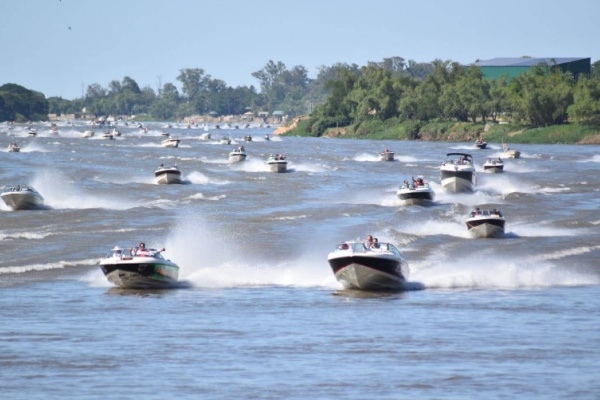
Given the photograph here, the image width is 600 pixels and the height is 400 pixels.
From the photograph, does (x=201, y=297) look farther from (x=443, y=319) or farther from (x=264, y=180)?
(x=264, y=180)

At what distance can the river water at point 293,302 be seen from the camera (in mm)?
21625

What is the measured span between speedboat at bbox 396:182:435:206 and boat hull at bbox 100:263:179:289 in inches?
1119

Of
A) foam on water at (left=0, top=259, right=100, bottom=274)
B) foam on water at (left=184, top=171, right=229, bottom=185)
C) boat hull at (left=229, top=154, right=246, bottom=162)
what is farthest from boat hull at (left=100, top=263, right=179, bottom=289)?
boat hull at (left=229, top=154, right=246, bottom=162)

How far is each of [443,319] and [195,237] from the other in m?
20.8

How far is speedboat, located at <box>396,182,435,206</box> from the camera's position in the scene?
61.2 m

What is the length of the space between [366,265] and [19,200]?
29537mm

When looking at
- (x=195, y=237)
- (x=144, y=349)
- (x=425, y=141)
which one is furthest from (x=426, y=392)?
(x=425, y=141)

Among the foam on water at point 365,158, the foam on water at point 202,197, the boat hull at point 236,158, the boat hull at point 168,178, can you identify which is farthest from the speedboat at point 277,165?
the foam on water at point 365,158

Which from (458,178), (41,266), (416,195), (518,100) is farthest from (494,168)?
(518,100)

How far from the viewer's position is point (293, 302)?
32.0 m

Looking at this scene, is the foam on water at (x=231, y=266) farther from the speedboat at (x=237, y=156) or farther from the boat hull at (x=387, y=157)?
the boat hull at (x=387, y=157)

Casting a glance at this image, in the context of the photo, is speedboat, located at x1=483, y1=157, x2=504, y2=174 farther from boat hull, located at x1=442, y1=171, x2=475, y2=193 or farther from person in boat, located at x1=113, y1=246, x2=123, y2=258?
person in boat, located at x1=113, y1=246, x2=123, y2=258

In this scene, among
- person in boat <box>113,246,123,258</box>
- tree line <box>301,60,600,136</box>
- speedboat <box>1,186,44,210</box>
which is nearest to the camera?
person in boat <box>113,246,123,258</box>

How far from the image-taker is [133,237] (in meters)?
48.2
